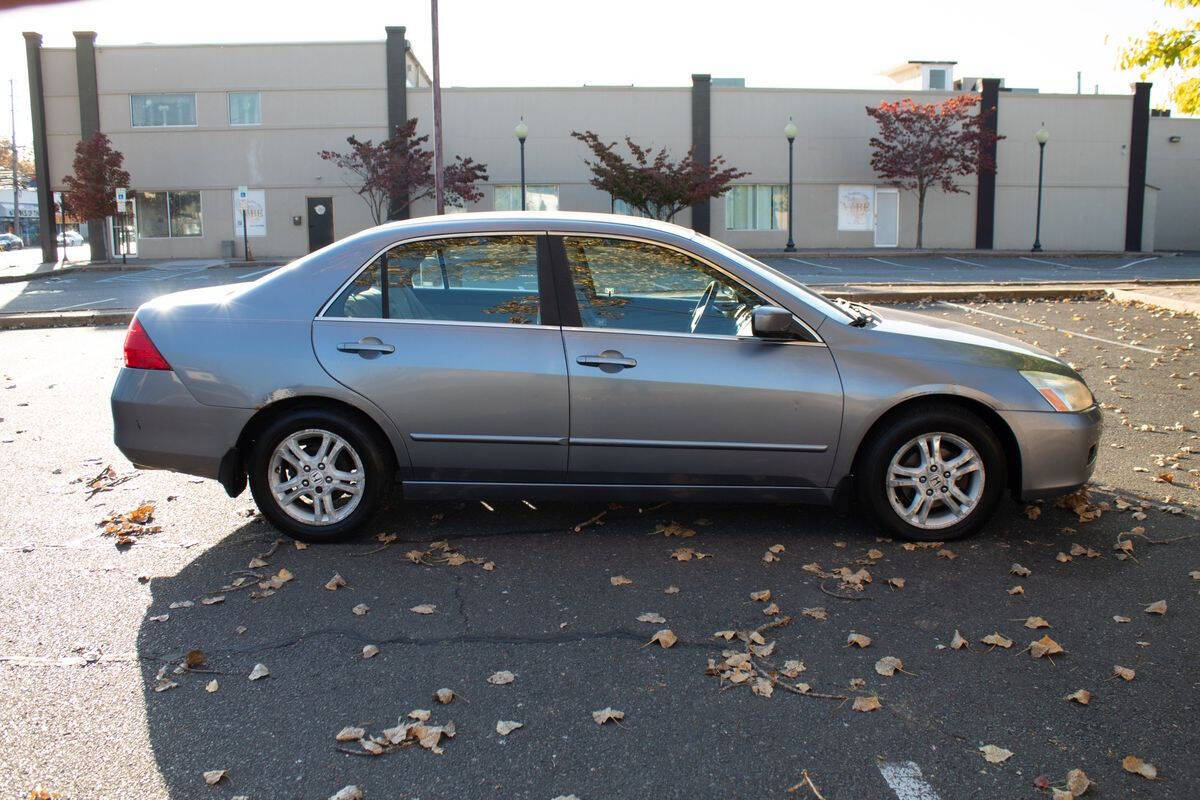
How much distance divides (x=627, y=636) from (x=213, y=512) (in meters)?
2.92

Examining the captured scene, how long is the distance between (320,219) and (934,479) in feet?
120

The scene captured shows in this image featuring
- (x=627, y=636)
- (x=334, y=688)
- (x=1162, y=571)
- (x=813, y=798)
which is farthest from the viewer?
(x=1162, y=571)

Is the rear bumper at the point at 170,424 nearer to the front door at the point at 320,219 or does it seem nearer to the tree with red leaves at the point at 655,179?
the tree with red leaves at the point at 655,179

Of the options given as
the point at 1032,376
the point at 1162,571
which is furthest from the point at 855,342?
the point at 1162,571

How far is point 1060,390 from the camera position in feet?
17.9

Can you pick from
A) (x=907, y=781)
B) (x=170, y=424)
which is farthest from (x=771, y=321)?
(x=170, y=424)

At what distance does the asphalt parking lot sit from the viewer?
3320 millimetres

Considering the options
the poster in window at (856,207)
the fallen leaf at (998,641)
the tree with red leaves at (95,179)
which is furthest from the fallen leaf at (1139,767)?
the tree with red leaves at (95,179)

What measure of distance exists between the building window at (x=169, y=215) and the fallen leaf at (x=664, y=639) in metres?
39.0

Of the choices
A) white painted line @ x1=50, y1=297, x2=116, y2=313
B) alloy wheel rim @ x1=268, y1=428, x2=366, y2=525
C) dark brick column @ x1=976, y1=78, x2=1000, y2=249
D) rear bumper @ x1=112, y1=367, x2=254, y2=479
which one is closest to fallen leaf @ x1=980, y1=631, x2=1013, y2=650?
alloy wheel rim @ x1=268, y1=428, x2=366, y2=525

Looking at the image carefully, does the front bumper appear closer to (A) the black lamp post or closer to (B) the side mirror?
(B) the side mirror

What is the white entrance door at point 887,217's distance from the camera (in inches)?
1610

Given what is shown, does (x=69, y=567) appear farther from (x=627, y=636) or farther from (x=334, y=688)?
(x=627, y=636)

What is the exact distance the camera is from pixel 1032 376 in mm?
5449
